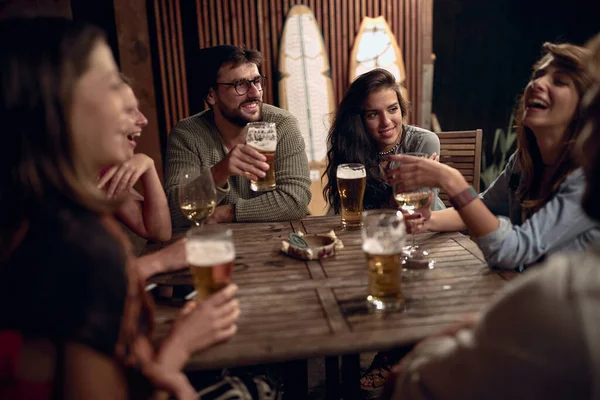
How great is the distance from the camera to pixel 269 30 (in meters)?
4.51

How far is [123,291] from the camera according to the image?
94 centimetres

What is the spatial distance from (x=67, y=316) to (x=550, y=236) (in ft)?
4.47

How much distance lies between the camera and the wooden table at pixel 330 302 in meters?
1.16

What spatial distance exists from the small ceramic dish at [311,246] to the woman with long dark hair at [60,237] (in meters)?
0.73

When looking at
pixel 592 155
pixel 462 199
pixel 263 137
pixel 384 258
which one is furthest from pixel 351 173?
pixel 592 155

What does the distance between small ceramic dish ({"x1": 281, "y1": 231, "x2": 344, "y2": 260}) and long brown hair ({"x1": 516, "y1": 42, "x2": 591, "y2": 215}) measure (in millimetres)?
695

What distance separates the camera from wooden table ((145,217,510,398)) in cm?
116

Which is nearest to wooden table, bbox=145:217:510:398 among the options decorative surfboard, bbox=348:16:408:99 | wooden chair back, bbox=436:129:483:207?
wooden chair back, bbox=436:129:483:207

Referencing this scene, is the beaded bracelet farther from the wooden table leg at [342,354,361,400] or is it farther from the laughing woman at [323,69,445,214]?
the laughing woman at [323,69,445,214]

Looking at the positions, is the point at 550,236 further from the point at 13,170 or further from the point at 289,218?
the point at 13,170

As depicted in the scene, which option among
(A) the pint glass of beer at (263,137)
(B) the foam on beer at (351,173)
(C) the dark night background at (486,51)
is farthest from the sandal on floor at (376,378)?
(C) the dark night background at (486,51)

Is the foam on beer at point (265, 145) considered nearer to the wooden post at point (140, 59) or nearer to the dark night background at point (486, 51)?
the wooden post at point (140, 59)

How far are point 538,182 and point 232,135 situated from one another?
1.53 m

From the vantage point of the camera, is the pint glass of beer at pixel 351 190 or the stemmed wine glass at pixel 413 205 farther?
the pint glass of beer at pixel 351 190
